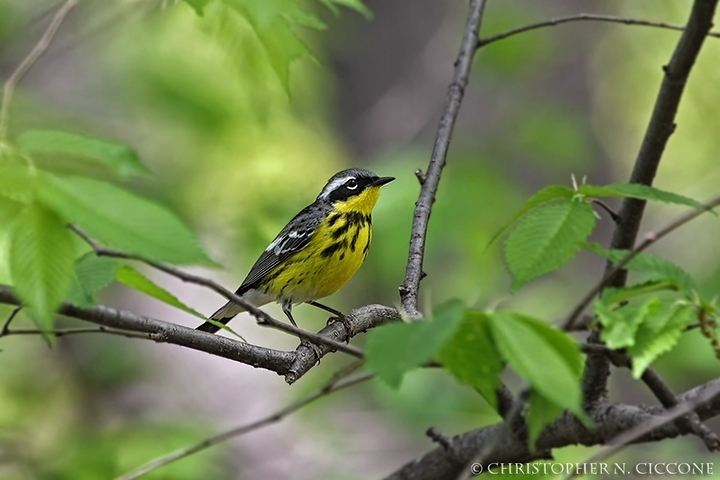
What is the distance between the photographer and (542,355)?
132 cm

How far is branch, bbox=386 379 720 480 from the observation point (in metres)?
2.12

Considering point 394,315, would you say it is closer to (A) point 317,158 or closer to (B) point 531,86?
(A) point 317,158

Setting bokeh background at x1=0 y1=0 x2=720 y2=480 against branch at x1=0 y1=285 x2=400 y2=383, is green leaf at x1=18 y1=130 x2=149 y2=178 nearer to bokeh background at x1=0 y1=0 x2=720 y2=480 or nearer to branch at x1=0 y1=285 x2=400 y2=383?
branch at x1=0 y1=285 x2=400 y2=383

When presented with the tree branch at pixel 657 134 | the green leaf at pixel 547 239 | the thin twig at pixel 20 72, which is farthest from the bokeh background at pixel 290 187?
the green leaf at pixel 547 239

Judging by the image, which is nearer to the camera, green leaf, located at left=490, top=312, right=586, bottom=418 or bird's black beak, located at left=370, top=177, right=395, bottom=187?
green leaf, located at left=490, top=312, right=586, bottom=418

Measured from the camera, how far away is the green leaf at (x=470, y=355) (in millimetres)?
1480

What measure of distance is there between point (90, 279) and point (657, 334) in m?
1.19

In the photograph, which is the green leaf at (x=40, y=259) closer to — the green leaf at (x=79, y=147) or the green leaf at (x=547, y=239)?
the green leaf at (x=79, y=147)

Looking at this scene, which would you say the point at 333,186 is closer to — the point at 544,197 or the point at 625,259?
the point at 544,197

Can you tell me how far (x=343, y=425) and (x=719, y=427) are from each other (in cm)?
335

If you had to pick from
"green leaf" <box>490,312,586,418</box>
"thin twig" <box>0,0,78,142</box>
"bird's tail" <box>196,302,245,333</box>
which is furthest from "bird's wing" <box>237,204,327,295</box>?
"green leaf" <box>490,312,586,418</box>

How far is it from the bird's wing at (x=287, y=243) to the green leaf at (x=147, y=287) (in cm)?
336

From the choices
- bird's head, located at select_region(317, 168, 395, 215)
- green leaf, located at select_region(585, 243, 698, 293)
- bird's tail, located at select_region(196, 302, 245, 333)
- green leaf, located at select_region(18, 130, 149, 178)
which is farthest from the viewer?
bird's head, located at select_region(317, 168, 395, 215)

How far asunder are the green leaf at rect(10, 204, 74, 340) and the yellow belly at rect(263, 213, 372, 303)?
3527 millimetres
